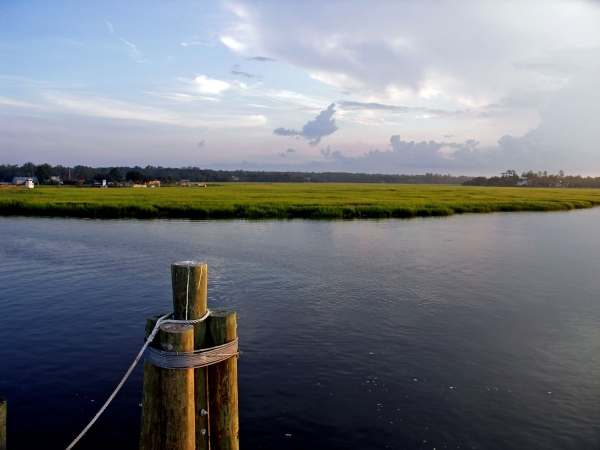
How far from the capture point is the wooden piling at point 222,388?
215 inches

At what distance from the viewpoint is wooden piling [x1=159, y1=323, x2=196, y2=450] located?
5.09 metres

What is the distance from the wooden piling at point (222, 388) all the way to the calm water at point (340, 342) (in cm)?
183

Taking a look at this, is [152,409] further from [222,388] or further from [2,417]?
[2,417]

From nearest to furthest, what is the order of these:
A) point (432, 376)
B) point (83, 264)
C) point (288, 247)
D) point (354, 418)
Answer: point (354, 418), point (432, 376), point (83, 264), point (288, 247)

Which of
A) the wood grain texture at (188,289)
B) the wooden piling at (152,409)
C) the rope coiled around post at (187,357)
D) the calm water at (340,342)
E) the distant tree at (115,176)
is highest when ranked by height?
the distant tree at (115,176)

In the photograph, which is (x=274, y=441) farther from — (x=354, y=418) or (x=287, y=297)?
(x=287, y=297)

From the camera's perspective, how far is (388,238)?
28.8m

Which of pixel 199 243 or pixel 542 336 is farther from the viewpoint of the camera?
pixel 199 243

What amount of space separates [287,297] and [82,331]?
583 cm

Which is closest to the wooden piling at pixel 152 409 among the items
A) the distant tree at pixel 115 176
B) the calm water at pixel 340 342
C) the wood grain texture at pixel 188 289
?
the wood grain texture at pixel 188 289

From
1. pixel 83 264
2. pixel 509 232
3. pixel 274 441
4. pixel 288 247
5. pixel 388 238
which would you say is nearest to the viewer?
pixel 274 441

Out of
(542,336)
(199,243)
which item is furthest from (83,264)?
(542,336)

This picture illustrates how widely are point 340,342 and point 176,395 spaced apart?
6.58 metres

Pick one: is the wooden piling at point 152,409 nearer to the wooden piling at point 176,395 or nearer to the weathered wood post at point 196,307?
the wooden piling at point 176,395
